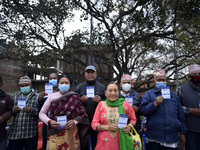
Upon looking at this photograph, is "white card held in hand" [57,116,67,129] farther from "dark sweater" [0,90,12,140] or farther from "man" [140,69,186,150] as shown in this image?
"man" [140,69,186,150]

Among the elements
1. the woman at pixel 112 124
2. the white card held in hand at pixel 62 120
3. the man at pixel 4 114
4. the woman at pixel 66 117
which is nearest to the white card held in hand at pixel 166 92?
the woman at pixel 112 124

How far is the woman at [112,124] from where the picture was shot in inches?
93.6

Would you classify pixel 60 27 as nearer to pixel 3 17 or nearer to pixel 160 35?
pixel 3 17

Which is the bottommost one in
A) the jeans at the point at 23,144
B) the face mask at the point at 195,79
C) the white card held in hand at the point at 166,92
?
the jeans at the point at 23,144

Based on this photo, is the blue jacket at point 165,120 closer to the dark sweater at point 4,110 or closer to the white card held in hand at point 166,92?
the white card held in hand at point 166,92

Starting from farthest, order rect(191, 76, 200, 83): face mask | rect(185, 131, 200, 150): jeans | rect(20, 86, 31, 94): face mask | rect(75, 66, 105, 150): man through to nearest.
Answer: rect(20, 86, 31, 94): face mask
rect(75, 66, 105, 150): man
rect(191, 76, 200, 83): face mask
rect(185, 131, 200, 150): jeans

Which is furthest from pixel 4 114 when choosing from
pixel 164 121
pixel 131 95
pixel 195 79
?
pixel 195 79

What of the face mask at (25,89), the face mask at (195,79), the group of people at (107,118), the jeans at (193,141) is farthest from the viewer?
the face mask at (25,89)

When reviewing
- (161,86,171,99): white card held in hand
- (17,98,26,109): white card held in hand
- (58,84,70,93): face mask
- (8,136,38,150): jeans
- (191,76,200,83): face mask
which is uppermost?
(191,76,200,83): face mask

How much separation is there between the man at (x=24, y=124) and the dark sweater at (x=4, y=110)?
0.11 meters

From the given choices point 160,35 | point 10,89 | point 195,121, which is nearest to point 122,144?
point 195,121

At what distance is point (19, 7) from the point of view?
7.09 meters

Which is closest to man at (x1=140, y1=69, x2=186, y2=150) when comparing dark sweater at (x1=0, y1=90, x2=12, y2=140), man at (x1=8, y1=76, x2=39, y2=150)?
man at (x1=8, y1=76, x2=39, y2=150)

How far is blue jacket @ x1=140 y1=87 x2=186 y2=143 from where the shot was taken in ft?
8.46
